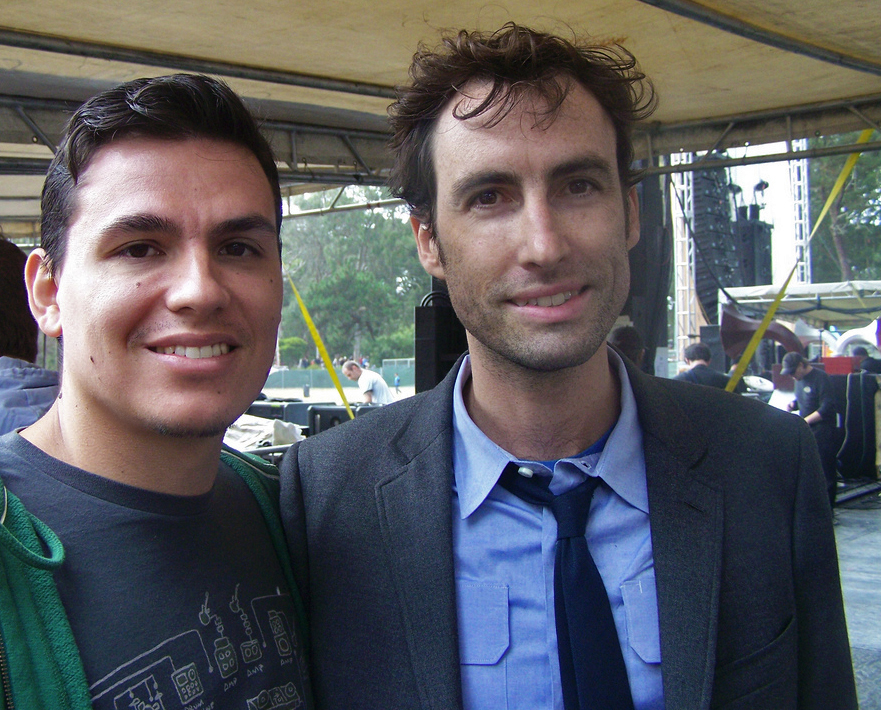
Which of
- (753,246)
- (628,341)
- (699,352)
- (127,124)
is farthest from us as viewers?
(753,246)

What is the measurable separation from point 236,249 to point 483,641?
860mm

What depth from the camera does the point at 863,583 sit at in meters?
5.89

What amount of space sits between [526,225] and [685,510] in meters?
0.65

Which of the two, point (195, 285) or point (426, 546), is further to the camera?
point (426, 546)

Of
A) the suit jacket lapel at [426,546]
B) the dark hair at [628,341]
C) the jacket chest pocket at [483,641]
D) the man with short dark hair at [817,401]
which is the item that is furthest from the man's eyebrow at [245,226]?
the man with short dark hair at [817,401]

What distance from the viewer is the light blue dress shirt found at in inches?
54.5

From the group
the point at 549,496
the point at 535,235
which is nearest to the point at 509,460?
the point at 549,496

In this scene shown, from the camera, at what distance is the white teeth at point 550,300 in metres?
1.53

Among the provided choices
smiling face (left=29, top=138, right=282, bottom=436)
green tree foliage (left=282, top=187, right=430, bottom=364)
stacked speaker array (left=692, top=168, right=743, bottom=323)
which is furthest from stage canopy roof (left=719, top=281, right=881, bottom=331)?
green tree foliage (left=282, top=187, right=430, bottom=364)

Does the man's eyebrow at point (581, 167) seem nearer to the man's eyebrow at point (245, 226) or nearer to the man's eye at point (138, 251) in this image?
the man's eyebrow at point (245, 226)

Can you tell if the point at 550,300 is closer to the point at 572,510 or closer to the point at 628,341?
the point at 572,510

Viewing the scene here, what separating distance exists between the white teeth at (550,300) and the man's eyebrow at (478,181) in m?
0.26

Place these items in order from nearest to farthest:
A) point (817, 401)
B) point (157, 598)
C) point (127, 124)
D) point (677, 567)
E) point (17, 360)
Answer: point (157, 598) < point (127, 124) < point (677, 567) < point (17, 360) < point (817, 401)

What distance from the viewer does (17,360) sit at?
2.42m
